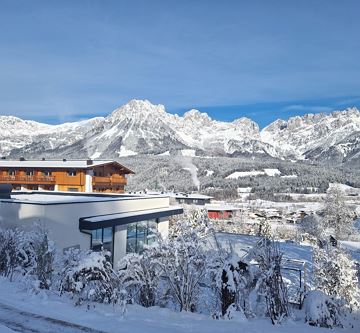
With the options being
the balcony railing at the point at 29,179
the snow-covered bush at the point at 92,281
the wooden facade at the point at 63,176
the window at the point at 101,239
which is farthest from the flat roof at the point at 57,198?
the balcony railing at the point at 29,179

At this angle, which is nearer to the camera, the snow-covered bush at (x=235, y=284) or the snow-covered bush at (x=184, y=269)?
the snow-covered bush at (x=235, y=284)

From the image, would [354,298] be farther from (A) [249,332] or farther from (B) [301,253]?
(B) [301,253]

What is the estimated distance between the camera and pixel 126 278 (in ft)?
26.4

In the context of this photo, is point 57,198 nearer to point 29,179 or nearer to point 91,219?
point 91,219

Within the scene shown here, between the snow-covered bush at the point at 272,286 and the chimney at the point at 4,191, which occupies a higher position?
the chimney at the point at 4,191

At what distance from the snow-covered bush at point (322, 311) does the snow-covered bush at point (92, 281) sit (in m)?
3.28

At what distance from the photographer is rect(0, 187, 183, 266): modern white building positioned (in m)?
15.0

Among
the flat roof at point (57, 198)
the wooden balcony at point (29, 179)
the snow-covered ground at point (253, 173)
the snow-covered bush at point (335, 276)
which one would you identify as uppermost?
the snow-covered ground at point (253, 173)

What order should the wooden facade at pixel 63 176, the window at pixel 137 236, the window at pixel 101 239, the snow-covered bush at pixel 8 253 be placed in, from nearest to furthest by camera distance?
the snow-covered bush at pixel 8 253 < the window at pixel 101 239 < the window at pixel 137 236 < the wooden facade at pixel 63 176

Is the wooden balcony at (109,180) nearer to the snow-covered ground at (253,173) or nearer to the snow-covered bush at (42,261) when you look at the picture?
the snow-covered bush at (42,261)

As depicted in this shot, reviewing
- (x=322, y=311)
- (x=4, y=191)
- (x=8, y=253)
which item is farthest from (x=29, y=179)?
(x=322, y=311)

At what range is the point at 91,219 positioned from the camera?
54.5ft

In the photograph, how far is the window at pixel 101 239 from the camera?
17250mm

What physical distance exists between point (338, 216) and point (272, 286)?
51.7 metres
